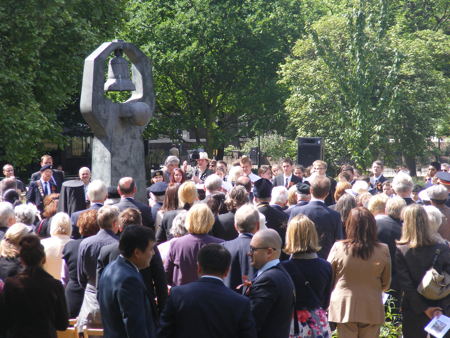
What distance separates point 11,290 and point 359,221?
2.94m

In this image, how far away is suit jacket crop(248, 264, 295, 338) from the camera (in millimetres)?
5340

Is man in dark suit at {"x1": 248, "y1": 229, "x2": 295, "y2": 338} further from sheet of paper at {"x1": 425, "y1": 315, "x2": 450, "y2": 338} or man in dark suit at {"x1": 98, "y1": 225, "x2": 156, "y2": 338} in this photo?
sheet of paper at {"x1": 425, "y1": 315, "x2": 450, "y2": 338}

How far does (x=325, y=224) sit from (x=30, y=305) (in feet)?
12.6

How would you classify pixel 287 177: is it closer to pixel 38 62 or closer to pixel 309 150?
pixel 309 150

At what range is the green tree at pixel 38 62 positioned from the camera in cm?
2297

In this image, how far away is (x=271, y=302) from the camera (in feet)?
17.6

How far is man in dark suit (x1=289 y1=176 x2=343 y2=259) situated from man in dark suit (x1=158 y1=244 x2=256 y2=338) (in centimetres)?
373

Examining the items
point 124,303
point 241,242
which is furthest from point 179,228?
point 124,303

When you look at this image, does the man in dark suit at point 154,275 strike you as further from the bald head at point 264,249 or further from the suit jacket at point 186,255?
the bald head at point 264,249

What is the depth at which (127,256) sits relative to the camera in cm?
536

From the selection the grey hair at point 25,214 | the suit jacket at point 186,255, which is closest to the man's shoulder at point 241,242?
the suit jacket at point 186,255

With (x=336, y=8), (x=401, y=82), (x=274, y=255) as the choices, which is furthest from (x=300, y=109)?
(x=274, y=255)

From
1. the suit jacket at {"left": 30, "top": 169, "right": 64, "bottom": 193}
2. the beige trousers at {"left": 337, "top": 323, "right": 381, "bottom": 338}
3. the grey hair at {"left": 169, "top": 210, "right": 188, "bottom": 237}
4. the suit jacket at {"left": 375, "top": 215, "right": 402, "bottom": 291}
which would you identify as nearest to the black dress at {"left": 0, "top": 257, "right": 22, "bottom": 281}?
the grey hair at {"left": 169, "top": 210, "right": 188, "bottom": 237}

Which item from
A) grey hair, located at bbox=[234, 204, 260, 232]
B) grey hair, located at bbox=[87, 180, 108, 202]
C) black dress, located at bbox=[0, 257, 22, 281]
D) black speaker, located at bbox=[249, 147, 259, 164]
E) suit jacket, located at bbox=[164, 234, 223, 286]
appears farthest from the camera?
black speaker, located at bbox=[249, 147, 259, 164]
